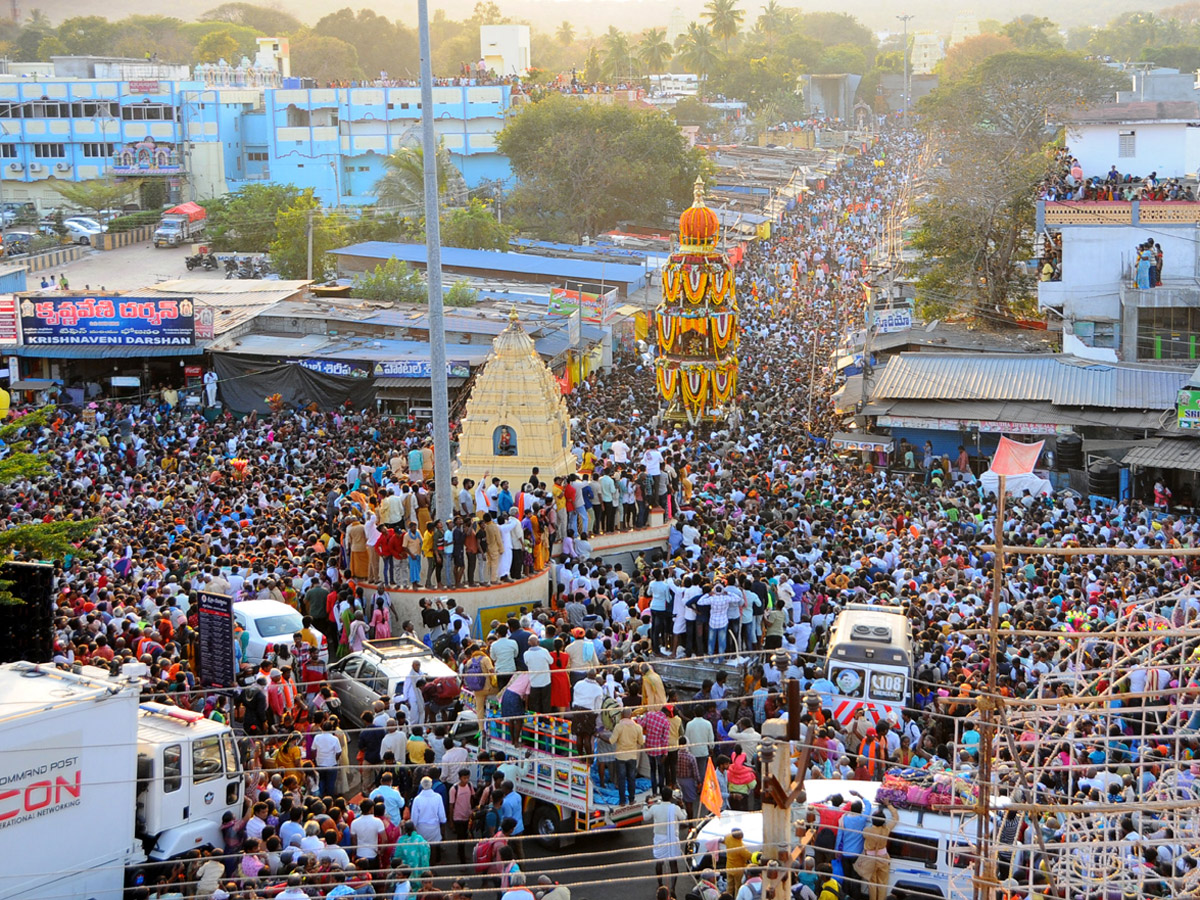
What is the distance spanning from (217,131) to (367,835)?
65.4 m

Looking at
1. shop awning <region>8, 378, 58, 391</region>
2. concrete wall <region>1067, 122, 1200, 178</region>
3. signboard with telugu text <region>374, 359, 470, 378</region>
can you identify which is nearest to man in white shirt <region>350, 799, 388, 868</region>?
signboard with telugu text <region>374, 359, 470, 378</region>

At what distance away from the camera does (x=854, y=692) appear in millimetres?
14484

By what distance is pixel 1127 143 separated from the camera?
40.2 m

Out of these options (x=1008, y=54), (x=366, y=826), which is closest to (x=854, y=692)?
(x=366, y=826)

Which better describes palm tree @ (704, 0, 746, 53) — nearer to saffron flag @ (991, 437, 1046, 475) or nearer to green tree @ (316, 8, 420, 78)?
green tree @ (316, 8, 420, 78)

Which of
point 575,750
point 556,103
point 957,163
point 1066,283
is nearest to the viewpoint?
point 575,750

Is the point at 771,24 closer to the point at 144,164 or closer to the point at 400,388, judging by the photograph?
the point at 144,164

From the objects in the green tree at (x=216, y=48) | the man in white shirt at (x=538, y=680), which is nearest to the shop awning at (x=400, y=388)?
the man in white shirt at (x=538, y=680)

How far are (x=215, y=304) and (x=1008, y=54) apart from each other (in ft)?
203

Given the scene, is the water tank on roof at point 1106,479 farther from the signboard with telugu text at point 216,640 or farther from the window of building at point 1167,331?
the signboard with telugu text at point 216,640

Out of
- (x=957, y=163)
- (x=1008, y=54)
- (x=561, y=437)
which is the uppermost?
(x=1008, y=54)

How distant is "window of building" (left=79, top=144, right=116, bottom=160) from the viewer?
6994 centimetres

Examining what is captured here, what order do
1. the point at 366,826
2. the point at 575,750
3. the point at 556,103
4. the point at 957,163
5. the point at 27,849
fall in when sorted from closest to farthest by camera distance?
1. the point at 27,849
2. the point at 366,826
3. the point at 575,750
4. the point at 957,163
5. the point at 556,103

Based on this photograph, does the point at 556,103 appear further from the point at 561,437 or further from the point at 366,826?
the point at 366,826
